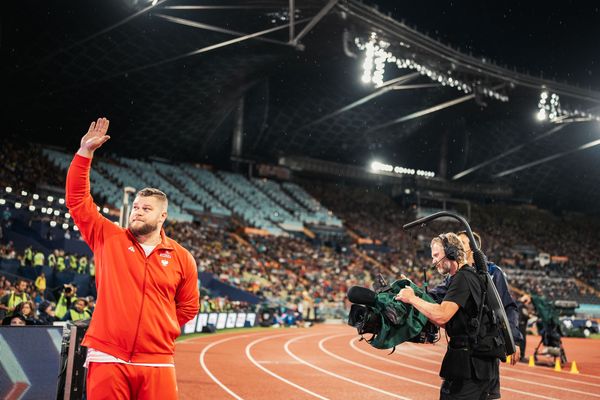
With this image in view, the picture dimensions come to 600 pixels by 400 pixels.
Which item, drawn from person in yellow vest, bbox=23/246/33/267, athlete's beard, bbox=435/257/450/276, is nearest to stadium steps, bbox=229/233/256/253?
person in yellow vest, bbox=23/246/33/267

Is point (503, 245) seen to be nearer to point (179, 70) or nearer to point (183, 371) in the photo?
point (179, 70)

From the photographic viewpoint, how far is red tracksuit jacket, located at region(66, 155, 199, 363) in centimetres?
360

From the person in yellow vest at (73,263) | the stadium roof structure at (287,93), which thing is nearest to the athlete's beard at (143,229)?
the person in yellow vest at (73,263)

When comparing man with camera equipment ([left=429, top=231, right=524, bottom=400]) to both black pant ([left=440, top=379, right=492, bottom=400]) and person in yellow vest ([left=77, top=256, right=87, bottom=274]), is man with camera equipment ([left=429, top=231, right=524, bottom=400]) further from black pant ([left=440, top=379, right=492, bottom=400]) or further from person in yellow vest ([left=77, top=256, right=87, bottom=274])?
person in yellow vest ([left=77, top=256, right=87, bottom=274])

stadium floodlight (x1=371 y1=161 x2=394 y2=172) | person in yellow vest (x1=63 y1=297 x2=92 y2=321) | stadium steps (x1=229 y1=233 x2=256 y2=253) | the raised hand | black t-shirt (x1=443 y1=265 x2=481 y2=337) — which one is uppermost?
stadium floodlight (x1=371 y1=161 x2=394 y2=172)

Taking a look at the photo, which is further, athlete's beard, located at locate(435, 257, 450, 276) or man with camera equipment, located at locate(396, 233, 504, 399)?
athlete's beard, located at locate(435, 257, 450, 276)

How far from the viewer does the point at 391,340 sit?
4.06 m

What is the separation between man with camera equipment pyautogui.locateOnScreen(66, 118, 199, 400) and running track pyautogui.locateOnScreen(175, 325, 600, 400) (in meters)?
5.99

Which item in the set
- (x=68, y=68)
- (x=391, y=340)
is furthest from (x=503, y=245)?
(x=391, y=340)

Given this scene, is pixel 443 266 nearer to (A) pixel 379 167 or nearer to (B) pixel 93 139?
(B) pixel 93 139

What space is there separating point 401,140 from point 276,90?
48.2 feet

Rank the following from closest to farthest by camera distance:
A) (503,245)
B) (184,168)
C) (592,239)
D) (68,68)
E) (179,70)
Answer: (68,68), (179,70), (184,168), (503,245), (592,239)

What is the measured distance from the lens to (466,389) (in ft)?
13.7

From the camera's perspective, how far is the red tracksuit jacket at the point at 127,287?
3.60m
